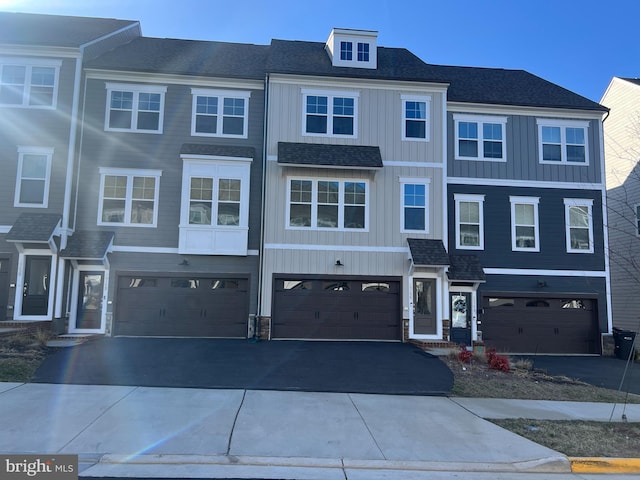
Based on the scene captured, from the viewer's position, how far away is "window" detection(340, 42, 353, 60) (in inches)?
694

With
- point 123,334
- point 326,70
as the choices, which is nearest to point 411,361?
point 123,334

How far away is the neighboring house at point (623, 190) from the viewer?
20266mm

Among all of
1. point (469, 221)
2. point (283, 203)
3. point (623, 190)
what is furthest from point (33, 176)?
point (623, 190)

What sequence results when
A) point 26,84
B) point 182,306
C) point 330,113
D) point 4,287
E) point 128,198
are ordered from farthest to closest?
point 330,113, point 128,198, point 182,306, point 26,84, point 4,287

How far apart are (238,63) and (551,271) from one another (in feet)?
46.8

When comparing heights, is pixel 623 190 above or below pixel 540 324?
above

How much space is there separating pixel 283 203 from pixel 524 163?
31.4 feet

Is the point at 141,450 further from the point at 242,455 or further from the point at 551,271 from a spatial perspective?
the point at 551,271

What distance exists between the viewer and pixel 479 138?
1806 centimetres

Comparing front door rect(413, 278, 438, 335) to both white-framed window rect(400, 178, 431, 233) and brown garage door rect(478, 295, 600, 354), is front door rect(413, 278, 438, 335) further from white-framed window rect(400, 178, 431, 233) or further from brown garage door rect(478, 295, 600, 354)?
brown garage door rect(478, 295, 600, 354)

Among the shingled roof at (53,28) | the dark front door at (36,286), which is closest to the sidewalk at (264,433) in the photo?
the dark front door at (36,286)

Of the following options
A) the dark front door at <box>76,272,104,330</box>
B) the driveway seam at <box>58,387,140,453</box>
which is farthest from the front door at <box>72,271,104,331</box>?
the driveway seam at <box>58,387,140,453</box>

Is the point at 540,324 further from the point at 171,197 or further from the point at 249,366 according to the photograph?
the point at 171,197

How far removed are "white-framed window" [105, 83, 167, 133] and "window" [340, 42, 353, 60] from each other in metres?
6.66
